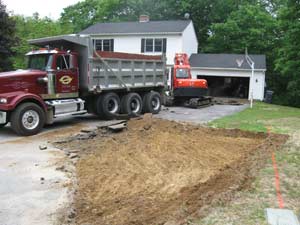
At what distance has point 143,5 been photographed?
1667 inches

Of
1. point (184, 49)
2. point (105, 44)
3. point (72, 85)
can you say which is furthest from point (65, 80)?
point (105, 44)

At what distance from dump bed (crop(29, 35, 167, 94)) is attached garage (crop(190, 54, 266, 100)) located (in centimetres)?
1366

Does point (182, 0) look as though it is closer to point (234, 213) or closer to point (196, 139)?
point (196, 139)

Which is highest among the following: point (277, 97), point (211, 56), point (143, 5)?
point (143, 5)

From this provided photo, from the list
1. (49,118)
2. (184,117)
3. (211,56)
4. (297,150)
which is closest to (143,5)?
(211,56)

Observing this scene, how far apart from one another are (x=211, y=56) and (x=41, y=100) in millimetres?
22057

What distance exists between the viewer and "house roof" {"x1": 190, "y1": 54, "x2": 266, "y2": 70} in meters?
29.0

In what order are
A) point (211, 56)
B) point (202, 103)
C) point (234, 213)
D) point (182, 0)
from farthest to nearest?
1. point (182, 0)
2. point (211, 56)
3. point (202, 103)
4. point (234, 213)

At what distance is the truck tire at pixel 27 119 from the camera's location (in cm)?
1084

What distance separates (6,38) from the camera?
22359mm

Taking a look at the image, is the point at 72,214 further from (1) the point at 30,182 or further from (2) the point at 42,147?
(2) the point at 42,147

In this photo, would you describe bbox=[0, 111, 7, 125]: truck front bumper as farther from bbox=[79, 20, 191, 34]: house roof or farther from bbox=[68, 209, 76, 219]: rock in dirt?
bbox=[79, 20, 191, 34]: house roof

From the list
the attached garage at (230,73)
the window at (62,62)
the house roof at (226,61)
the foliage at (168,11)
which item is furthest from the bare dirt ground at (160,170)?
the foliage at (168,11)

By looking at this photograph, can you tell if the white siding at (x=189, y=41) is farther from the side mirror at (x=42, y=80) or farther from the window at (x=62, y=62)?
the side mirror at (x=42, y=80)
